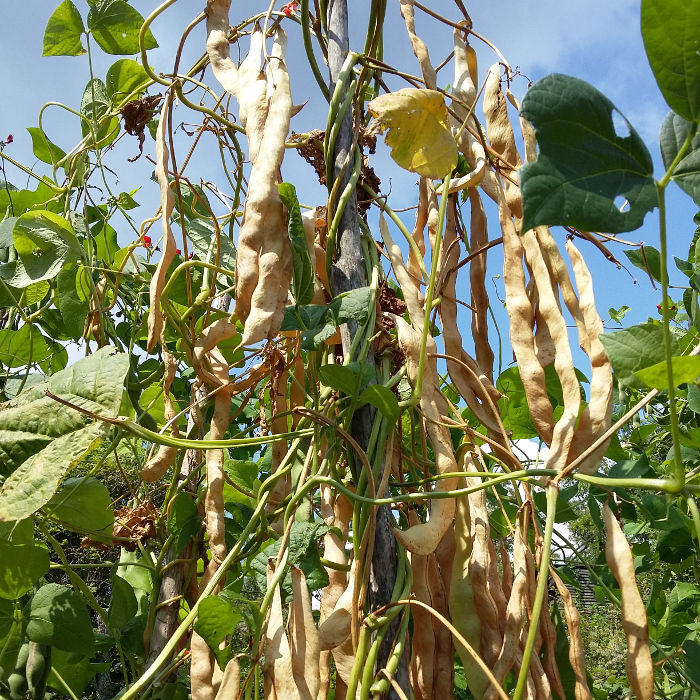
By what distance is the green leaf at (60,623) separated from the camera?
871mm

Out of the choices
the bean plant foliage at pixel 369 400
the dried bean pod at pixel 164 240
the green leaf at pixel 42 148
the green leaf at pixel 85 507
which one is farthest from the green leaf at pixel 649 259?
the green leaf at pixel 42 148

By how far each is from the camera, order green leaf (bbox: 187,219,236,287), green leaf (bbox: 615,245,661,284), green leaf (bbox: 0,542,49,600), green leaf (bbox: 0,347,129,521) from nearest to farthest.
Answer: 1. green leaf (bbox: 0,347,129,521)
2. green leaf (bbox: 0,542,49,600)
3. green leaf (bbox: 187,219,236,287)
4. green leaf (bbox: 615,245,661,284)

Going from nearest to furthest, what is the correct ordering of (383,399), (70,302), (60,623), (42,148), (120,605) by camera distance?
(383,399)
(60,623)
(120,605)
(70,302)
(42,148)

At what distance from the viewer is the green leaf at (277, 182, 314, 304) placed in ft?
2.09

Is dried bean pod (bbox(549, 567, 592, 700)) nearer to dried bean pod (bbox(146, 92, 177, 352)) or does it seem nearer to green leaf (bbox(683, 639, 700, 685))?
green leaf (bbox(683, 639, 700, 685))

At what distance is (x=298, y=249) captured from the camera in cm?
65

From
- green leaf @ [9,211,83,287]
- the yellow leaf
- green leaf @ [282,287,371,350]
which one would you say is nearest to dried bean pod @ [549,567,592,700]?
green leaf @ [282,287,371,350]

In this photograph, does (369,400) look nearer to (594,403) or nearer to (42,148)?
(594,403)

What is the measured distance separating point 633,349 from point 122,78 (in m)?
1.02

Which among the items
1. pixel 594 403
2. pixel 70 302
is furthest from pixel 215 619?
pixel 70 302

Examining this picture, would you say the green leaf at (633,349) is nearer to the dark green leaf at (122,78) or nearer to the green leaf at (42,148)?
the dark green leaf at (122,78)

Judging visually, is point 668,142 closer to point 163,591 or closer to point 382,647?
point 382,647

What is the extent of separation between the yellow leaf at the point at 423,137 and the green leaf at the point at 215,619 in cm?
46

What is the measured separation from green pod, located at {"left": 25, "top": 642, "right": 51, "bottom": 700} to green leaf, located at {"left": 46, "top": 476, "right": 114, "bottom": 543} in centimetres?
20
